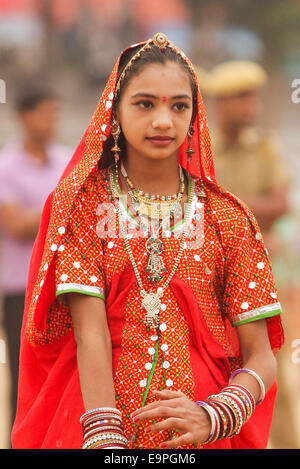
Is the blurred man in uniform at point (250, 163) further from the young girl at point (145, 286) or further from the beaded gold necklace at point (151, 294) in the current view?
the beaded gold necklace at point (151, 294)

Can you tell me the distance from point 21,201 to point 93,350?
2.95 m

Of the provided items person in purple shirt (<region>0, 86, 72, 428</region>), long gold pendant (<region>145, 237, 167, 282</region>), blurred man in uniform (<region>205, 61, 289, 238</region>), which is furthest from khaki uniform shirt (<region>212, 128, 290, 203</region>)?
long gold pendant (<region>145, 237, 167, 282</region>)

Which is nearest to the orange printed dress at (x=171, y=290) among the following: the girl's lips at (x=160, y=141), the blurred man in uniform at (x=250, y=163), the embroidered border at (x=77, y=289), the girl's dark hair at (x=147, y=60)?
the embroidered border at (x=77, y=289)

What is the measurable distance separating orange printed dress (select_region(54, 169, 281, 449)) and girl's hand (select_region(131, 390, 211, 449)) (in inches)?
5.3

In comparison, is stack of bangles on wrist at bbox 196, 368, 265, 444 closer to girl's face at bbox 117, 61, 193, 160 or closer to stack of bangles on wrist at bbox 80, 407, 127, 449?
stack of bangles on wrist at bbox 80, 407, 127, 449

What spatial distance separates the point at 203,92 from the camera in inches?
268

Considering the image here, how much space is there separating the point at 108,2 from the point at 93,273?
54.4 feet

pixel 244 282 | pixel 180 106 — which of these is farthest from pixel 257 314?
pixel 180 106

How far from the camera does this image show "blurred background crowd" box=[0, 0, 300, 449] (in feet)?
17.0

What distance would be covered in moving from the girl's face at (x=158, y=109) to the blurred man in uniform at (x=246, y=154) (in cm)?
289

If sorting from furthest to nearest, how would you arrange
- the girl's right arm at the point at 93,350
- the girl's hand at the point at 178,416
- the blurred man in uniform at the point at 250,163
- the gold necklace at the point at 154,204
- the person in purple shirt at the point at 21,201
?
the blurred man in uniform at the point at 250,163
the person in purple shirt at the point at 21,201
the gold necklace at the point at 154,204
the girl's right arm at the point at 93,350
the girl's hand at the point at 178,416

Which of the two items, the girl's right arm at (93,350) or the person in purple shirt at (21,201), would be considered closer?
the girl's right arm at (93,350)

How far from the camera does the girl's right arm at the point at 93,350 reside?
232 centimetres
